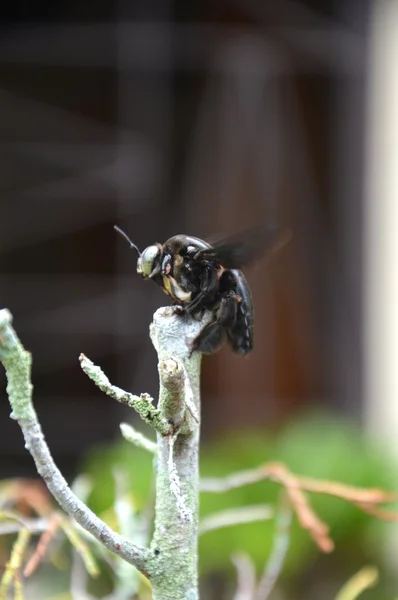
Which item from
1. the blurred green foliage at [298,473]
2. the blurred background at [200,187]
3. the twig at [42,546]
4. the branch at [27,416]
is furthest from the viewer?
the blurred background at [200,187]

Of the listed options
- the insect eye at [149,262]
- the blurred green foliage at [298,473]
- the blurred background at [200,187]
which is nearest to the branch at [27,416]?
the insect eye at [149,262]

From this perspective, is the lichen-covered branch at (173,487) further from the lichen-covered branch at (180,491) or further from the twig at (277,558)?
the twig at (277,558)

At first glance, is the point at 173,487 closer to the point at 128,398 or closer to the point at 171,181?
the point at 128,398

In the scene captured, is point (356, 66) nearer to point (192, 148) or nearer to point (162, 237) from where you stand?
point (192, 148)

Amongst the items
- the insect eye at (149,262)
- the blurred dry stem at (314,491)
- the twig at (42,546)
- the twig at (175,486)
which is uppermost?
the insect eye at (149,262)

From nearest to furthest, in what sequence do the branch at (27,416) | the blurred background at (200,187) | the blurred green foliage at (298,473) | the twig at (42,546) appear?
1. the branch at (27,416)
2. the twig at (42,546)
3. the blurred green foliage at (298,473)
4. the blurred background at (200,187)

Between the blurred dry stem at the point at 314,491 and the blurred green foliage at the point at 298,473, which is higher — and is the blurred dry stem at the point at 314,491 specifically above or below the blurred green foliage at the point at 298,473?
above

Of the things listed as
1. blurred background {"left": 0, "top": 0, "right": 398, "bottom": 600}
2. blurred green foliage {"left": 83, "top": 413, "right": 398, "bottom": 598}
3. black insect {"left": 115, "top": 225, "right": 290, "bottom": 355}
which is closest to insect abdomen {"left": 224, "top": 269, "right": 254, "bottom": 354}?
black insect {"left": 115, "top": 225, "right": 290, "bottom": 355}
